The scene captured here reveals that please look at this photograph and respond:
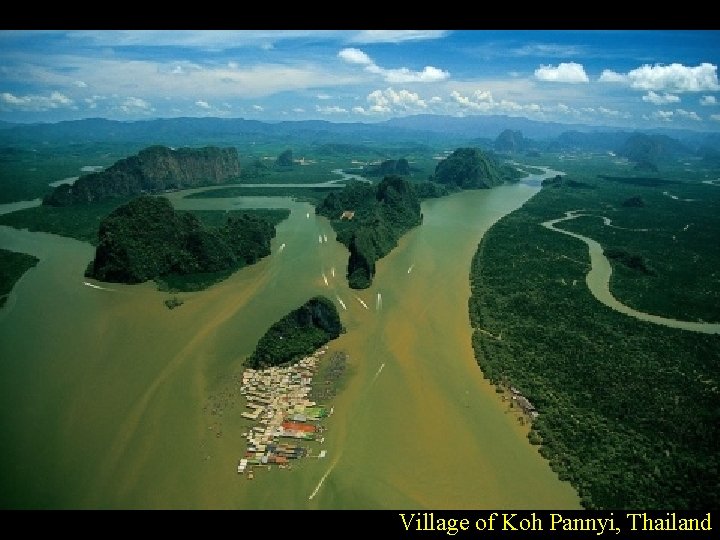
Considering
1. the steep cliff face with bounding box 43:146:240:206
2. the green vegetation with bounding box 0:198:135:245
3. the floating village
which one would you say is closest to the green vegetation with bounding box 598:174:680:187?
the steep cliff face with bounding box 43:146:240:206

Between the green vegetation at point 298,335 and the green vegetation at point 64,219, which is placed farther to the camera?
the green vegetation at point 64,219

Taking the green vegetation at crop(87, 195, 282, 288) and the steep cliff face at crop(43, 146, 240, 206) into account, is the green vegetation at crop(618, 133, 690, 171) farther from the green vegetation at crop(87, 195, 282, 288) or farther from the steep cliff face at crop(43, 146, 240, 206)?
the green vegetation at crop(87, 195, 282, 288)

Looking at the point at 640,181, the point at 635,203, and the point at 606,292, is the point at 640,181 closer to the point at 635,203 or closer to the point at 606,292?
the point at 635,203

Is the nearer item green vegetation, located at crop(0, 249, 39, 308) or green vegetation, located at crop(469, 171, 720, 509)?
green vegetation, located at crop(469, 171, 720, 509)

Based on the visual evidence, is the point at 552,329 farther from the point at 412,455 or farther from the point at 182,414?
the point at 182,414

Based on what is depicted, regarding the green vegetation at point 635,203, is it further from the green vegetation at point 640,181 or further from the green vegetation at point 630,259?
the green vegetation at point 630,259

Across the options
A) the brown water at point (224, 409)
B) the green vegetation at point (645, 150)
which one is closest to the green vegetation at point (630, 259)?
the brown water at point (224, 409)
